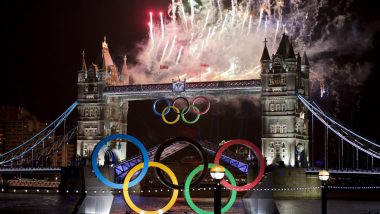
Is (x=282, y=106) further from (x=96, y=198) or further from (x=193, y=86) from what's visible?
(x=96, y=198)

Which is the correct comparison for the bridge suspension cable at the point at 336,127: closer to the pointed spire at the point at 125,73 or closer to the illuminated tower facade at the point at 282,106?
the illuminated tower facade at the point at 282,106

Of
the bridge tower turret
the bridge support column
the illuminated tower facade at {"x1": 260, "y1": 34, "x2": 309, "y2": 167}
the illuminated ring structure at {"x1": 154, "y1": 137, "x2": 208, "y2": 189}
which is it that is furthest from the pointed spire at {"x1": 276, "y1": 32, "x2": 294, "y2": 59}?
the illuminated ring structure at {"x1": 154, "y1": 137, "x2": 208, "y2": 189}

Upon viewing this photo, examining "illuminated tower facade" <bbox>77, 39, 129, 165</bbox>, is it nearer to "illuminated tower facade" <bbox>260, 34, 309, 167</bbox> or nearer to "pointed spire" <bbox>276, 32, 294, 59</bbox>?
"illuminated tower facade" <bbox>260, 34, 309, 167</bbox>

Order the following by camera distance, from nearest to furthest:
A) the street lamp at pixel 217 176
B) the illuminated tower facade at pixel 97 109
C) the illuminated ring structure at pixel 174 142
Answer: the street lamp at pixel 217 176 → the illuminated ring structure at pixel 174 142 → the illuminated tower facade at pixel 97 109

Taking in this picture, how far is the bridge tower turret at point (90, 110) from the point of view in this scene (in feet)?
218

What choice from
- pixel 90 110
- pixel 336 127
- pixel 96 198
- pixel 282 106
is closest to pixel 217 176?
pixel 96 198

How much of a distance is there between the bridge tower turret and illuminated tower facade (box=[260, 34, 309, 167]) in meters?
15.7

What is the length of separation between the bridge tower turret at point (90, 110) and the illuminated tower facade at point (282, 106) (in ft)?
51.4

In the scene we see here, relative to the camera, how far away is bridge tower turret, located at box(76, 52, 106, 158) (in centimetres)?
6644

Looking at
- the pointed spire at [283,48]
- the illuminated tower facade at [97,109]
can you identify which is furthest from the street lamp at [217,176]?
the illuminated tower facade at [97,109]

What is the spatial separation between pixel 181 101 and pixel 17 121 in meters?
58.0

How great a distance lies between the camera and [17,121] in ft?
380

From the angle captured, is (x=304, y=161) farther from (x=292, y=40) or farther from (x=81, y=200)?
(x=81, y=200)

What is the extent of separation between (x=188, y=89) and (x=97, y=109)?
10.1 meters
